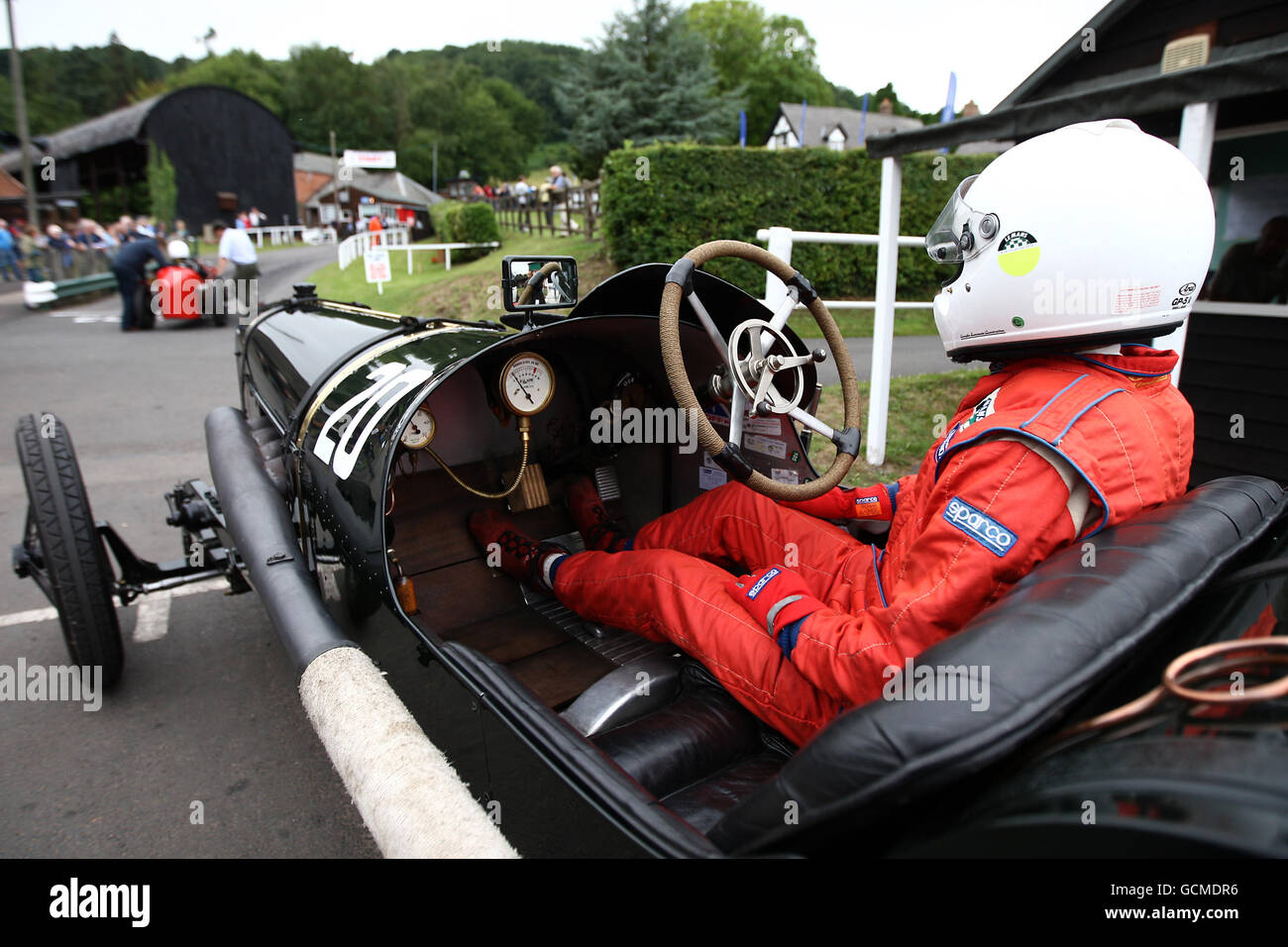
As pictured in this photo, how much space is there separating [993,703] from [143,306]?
1483cm

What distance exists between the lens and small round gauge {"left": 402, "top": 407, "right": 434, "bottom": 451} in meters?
2.63

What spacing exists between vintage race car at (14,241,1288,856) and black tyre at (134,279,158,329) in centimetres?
1040

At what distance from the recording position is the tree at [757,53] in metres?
52.6

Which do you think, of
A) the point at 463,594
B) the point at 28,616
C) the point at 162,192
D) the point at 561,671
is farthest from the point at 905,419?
the point at 162,192

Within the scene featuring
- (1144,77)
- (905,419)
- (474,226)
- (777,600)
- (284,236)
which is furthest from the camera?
(284,236)

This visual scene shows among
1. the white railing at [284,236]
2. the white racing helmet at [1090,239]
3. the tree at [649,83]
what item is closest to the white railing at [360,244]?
the tree at [649,83]

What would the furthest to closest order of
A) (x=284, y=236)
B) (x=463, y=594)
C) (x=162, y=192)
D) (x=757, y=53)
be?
(x=757, y=53), (x=284, y=236), (x=162, y=192), (x=463, y=594)

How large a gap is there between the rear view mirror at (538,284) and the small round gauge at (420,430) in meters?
0.48

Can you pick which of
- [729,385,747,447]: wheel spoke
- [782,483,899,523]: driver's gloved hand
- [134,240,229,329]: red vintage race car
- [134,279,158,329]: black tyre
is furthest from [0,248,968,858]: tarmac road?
[134,279,158,329]: black tyre

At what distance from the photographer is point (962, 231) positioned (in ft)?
6.20

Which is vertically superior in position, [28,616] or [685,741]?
[685,741]

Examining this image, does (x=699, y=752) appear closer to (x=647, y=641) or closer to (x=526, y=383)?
(x=647, y=641)

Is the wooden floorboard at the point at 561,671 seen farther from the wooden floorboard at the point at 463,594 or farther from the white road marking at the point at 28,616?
the white road marking at the point at 28,616

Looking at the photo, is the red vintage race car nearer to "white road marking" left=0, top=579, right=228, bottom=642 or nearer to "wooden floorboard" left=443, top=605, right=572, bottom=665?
"white road marking" left=0, top=579, right=228, bottom=642
